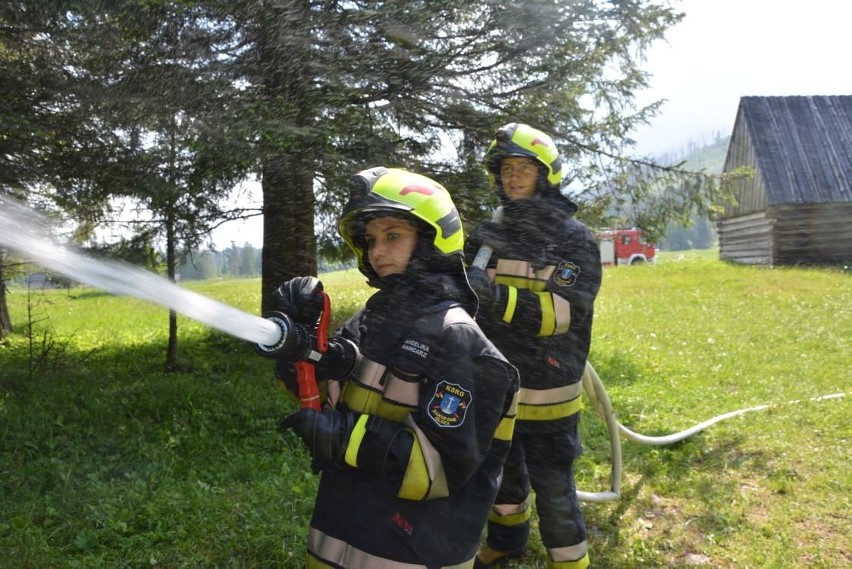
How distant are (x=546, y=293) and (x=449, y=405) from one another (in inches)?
64.1

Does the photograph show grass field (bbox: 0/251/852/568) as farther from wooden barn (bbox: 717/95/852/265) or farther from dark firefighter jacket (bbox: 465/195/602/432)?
wooden barn (bbox: 717/95/852/265)

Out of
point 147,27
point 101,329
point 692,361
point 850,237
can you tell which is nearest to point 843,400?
point 692,361

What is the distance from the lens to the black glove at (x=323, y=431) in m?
2.06

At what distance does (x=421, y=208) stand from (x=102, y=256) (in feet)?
18.0

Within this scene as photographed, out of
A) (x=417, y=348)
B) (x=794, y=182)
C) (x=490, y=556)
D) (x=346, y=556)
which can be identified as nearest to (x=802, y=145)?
(x=794, y=182)

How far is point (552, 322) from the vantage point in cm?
353

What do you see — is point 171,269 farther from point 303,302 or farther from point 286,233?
point 303,302

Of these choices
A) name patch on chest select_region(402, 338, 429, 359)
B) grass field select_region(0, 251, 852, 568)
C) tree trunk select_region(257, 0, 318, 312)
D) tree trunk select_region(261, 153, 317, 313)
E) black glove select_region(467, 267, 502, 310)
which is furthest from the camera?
tree trunk select_region(261, 153, 317, 313)

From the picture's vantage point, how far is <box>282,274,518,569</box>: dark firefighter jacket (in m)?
2.08

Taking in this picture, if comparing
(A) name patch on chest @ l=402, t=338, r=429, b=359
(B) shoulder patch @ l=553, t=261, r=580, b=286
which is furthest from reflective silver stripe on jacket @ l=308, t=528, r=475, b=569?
(B) shoulder patch @ l=553, t=261, r=580, b=286

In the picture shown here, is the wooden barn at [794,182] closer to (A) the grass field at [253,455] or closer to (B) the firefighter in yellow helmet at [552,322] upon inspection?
(A) the grass field at [253,455]

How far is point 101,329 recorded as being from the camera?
10.8m

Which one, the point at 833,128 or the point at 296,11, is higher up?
the point at 833,128

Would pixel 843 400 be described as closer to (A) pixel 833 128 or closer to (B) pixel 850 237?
(B) pixel 850 237
